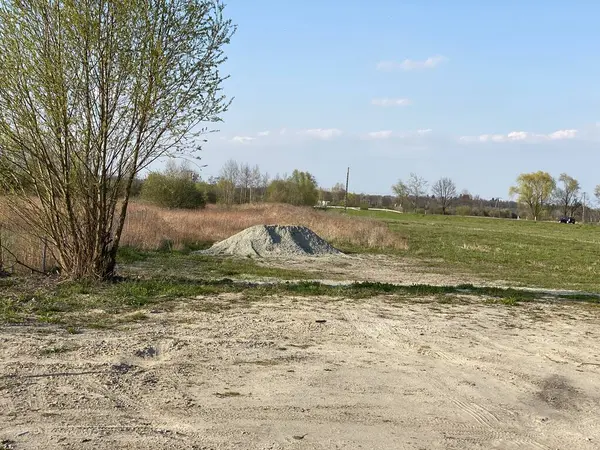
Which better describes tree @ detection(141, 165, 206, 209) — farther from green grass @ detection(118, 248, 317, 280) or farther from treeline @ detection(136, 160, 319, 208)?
green grass @ detection(118, 248, 317, 280)

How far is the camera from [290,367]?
21.9ft

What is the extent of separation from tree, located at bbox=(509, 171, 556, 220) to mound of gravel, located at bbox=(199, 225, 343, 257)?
89.9 meters

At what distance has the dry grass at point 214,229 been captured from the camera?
77.1 feet

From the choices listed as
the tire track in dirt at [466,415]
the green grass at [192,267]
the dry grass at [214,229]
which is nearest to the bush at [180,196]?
the dry grass at [214,229]

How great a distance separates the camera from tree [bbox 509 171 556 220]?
10619 centimetres

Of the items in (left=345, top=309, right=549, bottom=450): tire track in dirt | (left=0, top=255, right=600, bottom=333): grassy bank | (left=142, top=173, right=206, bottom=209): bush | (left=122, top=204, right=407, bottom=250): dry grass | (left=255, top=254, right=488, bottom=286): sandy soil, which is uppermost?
(left=142, top=173, right=206, bottom=209): bush

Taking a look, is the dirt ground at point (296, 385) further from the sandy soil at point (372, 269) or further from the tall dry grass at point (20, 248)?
the sandy soil at point (372, 269)

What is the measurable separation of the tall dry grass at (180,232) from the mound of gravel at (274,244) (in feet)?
7.15

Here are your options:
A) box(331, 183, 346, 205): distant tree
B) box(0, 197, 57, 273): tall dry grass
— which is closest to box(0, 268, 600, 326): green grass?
box(0, 197, 57, 273): tall dry grass

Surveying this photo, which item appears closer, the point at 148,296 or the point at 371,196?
the point at 148,296

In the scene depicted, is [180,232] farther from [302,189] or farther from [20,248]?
[302,189]

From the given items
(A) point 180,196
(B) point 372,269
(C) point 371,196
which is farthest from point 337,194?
(B) point 372,269

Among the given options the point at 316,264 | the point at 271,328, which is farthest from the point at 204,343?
the point at 316,264

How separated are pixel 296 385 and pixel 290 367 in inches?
24.2
